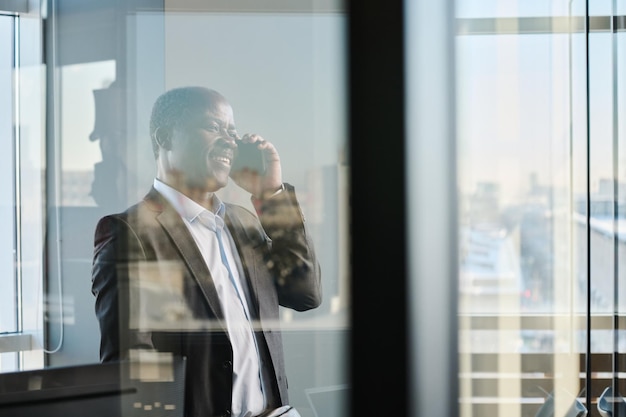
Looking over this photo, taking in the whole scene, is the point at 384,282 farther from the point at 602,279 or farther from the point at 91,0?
the point at 91,0

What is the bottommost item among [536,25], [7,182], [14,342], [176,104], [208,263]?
[14,342]

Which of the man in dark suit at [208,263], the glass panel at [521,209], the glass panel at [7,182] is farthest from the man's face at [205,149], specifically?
the glass panel at [521,209]

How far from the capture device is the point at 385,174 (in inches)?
33.0

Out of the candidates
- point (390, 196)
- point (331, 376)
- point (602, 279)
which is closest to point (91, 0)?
point (390, 196)

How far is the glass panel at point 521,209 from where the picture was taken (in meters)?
0.94

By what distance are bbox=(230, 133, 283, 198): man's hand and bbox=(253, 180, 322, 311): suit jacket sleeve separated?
0.6 inches

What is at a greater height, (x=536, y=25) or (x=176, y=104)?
(x=536, y=25)

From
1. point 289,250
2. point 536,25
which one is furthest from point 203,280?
point 536,25

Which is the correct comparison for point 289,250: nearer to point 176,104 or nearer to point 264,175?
point 264,175

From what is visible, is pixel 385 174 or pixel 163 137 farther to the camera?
pixel 163 137

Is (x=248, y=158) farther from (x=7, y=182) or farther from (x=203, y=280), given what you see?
(x=7, y=182)

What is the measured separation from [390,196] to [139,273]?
432mm

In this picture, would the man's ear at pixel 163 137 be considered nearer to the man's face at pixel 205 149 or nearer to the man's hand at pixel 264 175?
the man's face at pixel 205 149

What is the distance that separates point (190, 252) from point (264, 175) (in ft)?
0.56
